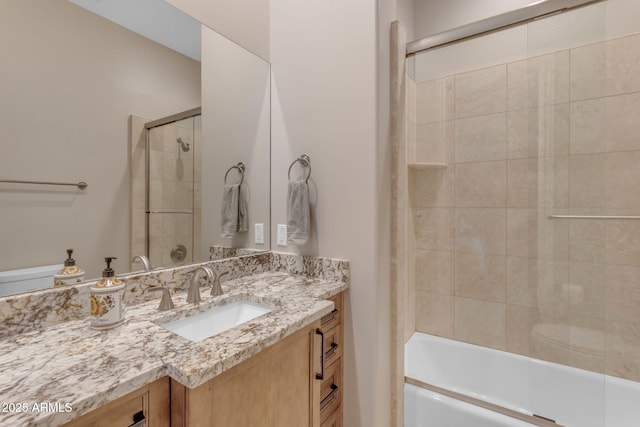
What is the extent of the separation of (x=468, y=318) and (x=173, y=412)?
203 cm

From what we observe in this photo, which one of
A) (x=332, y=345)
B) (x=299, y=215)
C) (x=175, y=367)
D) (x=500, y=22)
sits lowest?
(x=332, y=345)

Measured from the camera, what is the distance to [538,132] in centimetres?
181

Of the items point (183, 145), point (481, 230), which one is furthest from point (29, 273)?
point (481, 230)

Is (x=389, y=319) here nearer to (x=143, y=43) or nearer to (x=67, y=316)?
(x=67, y=316)

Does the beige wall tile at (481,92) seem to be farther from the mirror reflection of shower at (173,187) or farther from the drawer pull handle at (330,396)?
the drawer pull handle at (330,396)

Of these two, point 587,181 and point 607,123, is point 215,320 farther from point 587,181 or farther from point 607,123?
point 607,123

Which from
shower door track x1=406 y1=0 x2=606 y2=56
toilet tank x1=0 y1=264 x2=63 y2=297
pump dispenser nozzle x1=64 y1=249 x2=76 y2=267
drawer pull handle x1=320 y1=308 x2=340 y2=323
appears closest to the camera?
Result: toilet tank x1=0 y1=264 x2=63 y2=297

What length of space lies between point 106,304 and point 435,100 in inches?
90.0

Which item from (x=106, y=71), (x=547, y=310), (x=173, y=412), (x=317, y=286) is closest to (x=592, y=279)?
(x=547, y=310)

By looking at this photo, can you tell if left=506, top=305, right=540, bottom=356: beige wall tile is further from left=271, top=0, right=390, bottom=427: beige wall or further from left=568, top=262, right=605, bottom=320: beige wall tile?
left=271, top=0, right=390, bottom=427: beige wall

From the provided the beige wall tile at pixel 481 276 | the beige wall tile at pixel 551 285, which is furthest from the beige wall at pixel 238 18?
the beige wall tile at pixel 551 285

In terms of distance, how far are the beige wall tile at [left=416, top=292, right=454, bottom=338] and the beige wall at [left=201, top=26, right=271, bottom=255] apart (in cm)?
135

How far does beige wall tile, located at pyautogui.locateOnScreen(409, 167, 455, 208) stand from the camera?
7.07 ft

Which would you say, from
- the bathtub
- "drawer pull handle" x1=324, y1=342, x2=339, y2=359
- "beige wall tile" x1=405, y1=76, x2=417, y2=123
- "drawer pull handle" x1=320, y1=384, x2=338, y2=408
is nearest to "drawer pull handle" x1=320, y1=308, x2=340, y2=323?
"drawer pull handle" x1=324, y1=342, x2=339, y2=359
